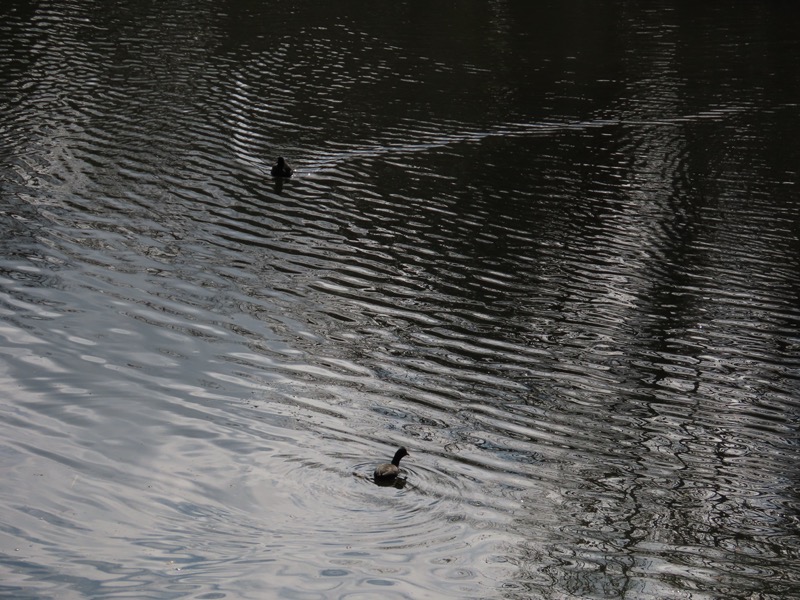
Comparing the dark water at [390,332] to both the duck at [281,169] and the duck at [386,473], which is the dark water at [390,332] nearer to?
the duck at [386,473]

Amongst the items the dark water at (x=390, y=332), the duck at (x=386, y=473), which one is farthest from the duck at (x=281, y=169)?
the duck at (x=386, y=473)

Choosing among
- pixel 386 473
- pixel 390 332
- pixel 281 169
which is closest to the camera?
pixel 386 473

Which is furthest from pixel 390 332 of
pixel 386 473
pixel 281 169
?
pixel 281 169

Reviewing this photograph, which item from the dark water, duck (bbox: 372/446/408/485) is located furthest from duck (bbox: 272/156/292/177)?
duck (bbox: 372/446/408/485)

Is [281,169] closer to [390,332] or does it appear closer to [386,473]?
[390,332]

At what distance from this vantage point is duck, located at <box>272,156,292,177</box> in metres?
25.3

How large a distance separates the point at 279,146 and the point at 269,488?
55.5 feet

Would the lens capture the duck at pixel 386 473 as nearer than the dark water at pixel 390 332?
No

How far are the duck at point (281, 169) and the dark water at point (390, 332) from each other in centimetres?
37

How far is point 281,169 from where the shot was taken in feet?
83.1

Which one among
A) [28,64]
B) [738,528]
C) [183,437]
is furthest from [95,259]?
[28,64]

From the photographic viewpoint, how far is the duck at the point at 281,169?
25.3 m

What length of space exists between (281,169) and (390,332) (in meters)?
9.16

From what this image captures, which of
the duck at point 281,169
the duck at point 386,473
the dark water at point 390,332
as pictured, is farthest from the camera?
the duck at point 281,169
